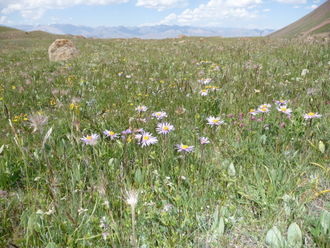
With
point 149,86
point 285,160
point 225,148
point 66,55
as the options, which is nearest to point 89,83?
point 149,86

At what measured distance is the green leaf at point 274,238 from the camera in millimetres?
1867

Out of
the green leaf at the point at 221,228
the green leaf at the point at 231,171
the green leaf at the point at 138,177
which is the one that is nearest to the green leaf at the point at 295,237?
the green leaf at the point at 221,228

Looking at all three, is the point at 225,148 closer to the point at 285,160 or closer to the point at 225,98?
the point at 285,160

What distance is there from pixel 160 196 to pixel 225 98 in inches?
105

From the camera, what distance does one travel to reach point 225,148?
3258 millimetres

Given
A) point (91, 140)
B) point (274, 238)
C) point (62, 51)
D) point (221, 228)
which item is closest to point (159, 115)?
point (91, 140)

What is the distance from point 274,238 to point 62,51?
1728 cm

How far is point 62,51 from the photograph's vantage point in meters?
16.8

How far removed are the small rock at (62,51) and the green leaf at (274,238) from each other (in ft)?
53.8

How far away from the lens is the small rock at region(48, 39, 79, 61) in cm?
1653

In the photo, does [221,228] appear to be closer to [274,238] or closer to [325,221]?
[274,238]

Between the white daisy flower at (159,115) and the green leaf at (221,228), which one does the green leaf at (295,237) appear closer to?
the green leaf at (221,228)

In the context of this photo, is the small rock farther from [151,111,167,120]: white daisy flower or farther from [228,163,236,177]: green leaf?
[228,163,236,177]: green leaf

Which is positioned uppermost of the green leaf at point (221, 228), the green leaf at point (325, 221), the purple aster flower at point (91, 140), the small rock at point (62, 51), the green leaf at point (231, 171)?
the small rock at point (62, 51)
